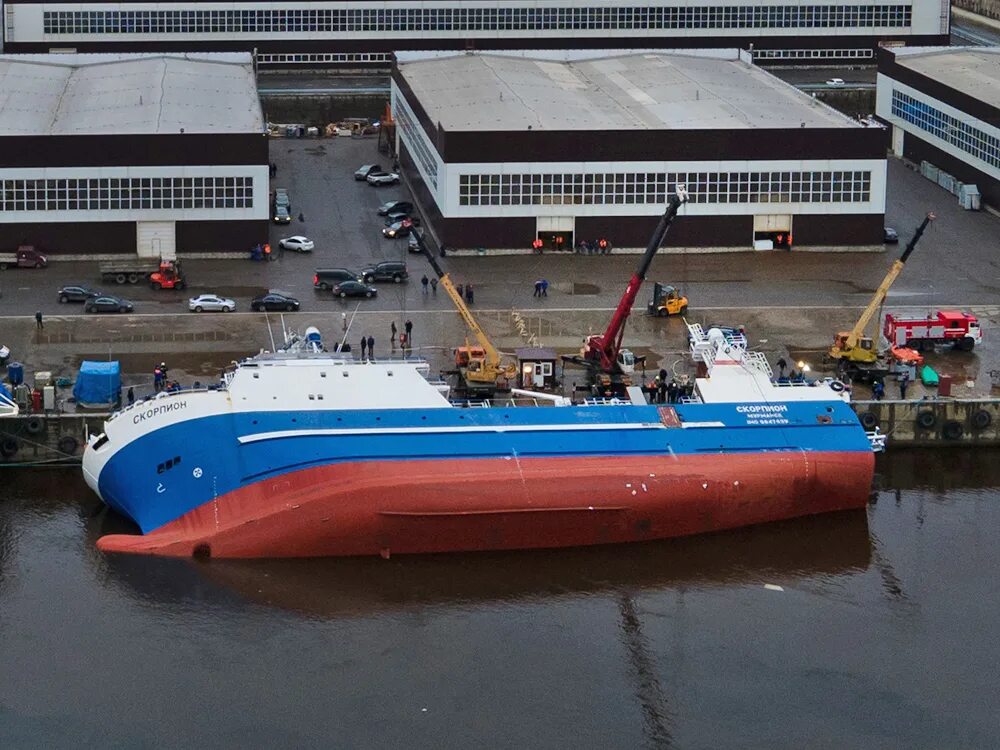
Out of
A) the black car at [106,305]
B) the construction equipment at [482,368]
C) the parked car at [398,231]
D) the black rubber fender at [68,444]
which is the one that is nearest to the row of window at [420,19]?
the parked car at [398,231]

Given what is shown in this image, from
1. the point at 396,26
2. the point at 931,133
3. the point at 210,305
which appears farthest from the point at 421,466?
the point at 396,26

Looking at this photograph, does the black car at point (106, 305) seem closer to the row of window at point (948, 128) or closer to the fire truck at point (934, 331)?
the fire truck at point (934, 331)

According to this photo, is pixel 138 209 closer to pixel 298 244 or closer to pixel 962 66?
pixel 298 244

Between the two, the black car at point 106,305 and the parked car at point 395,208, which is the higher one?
the parked car at point 395,208

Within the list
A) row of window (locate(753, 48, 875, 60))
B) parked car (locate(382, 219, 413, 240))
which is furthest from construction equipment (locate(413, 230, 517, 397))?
row of window (locate(753, 48, 875, 60))

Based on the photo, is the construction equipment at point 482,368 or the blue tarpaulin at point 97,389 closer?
the blue tarpaulin at point 97,389

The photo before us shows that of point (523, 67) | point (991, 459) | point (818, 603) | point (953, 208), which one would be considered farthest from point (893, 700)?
point (523, 67)

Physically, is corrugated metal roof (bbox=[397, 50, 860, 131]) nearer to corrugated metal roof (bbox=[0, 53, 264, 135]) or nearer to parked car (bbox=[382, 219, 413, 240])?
parked car (bbox=[382, 219, 413, 240])
